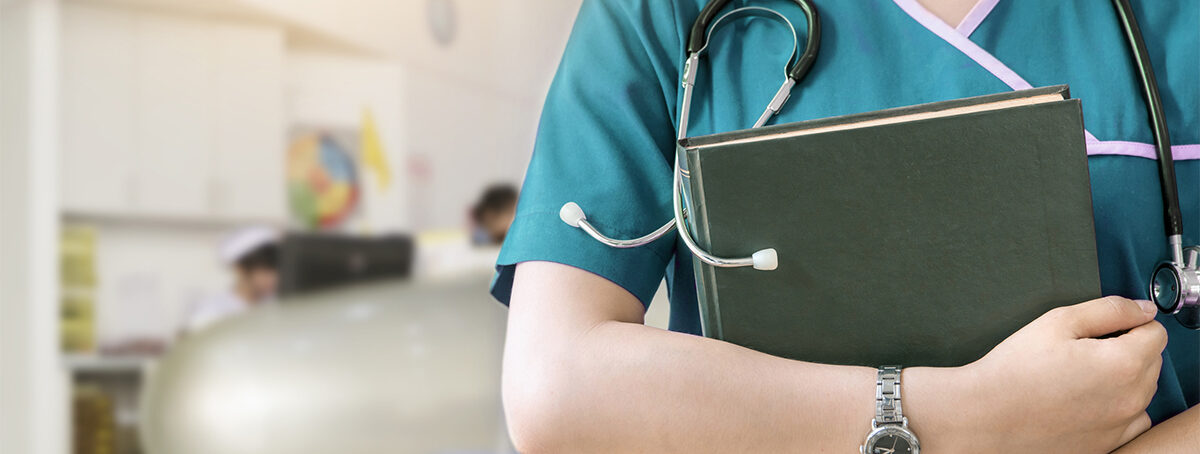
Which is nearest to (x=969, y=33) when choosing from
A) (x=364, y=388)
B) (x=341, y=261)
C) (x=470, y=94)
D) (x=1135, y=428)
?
(x=1135, y=428)

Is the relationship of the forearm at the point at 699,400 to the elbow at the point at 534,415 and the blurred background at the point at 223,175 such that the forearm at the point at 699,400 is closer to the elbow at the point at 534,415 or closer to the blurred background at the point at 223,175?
the elbow at the point at 534,415

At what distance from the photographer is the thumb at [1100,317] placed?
17.8 inches

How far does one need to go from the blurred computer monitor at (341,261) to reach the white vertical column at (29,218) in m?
0.71

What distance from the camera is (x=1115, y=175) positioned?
0.54 meters

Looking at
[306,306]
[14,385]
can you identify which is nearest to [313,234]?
[306,306]

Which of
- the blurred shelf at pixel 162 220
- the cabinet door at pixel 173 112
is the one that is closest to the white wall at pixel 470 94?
the blurred shelf at pixel 162 220

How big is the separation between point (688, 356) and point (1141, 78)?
31cm

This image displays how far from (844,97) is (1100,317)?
0.19m

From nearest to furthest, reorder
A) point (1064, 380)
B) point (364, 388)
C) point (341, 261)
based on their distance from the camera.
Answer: point (1064, 380) < point (364, 388) < point (341, 261)

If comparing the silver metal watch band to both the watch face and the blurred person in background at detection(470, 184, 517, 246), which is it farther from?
the blurred person in background at detection(470, 184, 517, 246)

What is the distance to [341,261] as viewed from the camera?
2826 mm

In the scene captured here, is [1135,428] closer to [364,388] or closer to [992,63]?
[992,63]

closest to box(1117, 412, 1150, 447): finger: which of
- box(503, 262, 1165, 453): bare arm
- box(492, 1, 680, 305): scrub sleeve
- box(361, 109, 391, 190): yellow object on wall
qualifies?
box(503, 262, 1165, 453): bare arm

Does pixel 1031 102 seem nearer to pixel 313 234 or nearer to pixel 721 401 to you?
pixel 721 401
